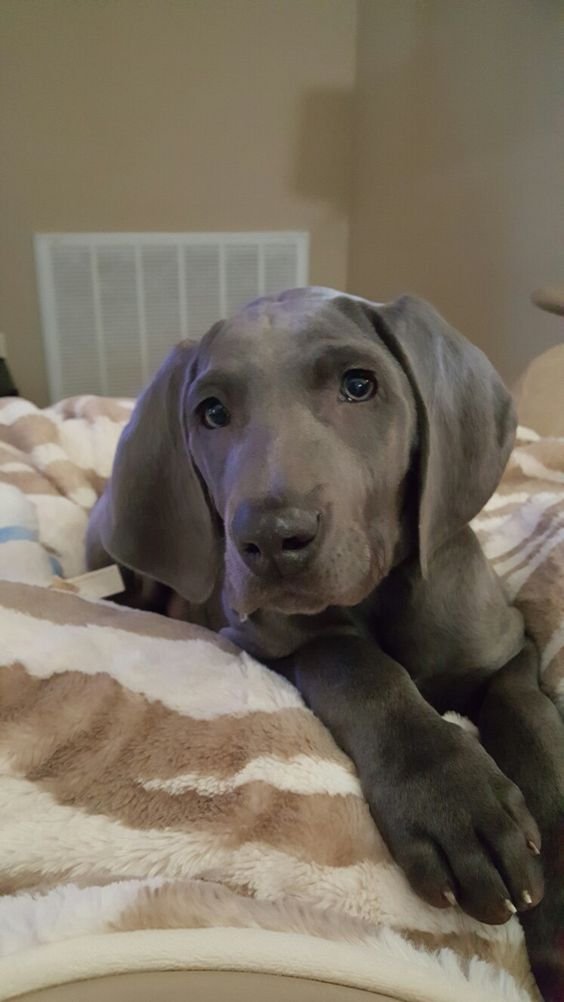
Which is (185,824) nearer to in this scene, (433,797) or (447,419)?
(433,797)

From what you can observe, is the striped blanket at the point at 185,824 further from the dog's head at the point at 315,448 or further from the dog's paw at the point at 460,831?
the dog's head at the point at 315,448

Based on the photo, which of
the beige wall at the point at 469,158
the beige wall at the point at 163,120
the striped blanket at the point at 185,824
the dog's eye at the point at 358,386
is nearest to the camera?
the striped blanket at the point at 185,824

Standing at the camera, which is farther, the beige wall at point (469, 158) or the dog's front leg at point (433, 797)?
the beige wall at point (469, 158)

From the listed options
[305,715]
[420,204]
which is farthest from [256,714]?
[420,204]

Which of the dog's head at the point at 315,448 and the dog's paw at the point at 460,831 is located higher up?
the dog's head at the point at 315,448

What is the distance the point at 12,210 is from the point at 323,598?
2791 millimetres

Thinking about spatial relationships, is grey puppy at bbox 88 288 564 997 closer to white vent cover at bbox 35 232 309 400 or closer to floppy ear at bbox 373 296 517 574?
floppy ear at bbox 373 296 517 574

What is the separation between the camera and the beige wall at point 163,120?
3100 millimetres

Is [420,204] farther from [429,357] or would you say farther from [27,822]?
[27,822]

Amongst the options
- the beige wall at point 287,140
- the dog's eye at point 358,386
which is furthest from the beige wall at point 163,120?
the dog's eye at point 358,386

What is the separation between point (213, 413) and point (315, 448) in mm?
210

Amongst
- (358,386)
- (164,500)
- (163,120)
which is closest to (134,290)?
(163,120)

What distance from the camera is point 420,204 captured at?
3037 mm

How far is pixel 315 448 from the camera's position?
40.1 inches
